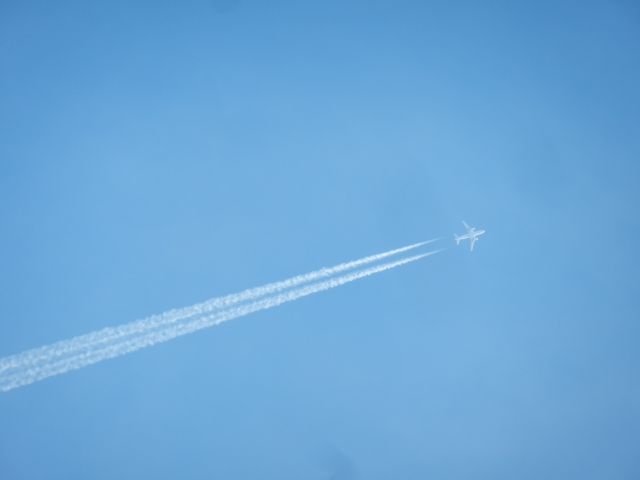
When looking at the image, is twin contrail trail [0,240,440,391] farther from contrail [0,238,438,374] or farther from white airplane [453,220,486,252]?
white airplane [453,220,486,252]

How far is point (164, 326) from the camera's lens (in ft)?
31.7

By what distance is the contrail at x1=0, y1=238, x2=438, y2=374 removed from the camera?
29.5ft

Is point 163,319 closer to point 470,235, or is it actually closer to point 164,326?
point 164,326

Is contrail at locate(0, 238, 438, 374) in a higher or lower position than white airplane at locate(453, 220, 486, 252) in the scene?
lower

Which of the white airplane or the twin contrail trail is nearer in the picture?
the twin contrail trail

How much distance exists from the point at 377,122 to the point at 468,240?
3400mm

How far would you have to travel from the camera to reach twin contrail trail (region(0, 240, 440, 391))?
896 centimetres

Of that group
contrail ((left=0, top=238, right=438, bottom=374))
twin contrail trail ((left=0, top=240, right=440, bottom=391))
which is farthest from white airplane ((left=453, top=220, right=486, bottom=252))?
twin contrail trail ((left=0, top=240, right=440, bottom=391))

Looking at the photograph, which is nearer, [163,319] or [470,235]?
[163,319]

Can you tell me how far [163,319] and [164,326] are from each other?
0.46ft

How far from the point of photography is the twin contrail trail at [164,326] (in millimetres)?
8961

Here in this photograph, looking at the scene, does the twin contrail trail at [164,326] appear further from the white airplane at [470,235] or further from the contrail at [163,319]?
the white airplane at [470,235]

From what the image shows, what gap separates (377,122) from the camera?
36.5ft

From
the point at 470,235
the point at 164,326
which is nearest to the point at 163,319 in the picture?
the point at 164,326
